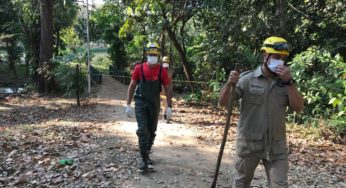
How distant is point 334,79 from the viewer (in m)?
10.1

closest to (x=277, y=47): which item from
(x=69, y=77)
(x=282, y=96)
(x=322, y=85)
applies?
Answer: (x=282, y=96)

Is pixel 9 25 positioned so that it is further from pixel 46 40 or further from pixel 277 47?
pixel 277 47

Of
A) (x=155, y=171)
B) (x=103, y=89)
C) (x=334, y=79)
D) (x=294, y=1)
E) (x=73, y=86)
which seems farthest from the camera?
(x=103, y=89)

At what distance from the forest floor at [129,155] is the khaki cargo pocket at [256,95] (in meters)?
2.61

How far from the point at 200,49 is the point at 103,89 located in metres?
8.02

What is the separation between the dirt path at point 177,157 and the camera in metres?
6.58

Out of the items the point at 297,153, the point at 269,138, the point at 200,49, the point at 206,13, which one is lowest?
the point at 297,153

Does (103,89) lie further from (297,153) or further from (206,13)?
(297,153)

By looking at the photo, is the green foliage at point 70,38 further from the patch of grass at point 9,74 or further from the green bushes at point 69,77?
the green bushes at point 69,77

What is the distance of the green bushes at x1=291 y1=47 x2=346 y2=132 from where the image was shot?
9.29 m

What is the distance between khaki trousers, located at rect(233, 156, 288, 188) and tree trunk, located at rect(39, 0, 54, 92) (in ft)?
51.1

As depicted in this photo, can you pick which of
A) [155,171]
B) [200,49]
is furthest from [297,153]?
[200,49]

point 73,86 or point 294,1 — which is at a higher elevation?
point 294,1

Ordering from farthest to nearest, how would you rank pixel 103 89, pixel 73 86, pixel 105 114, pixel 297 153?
pixel 103 89 → pixel 73 86 → pixel 105 114 → pixel 297 153
